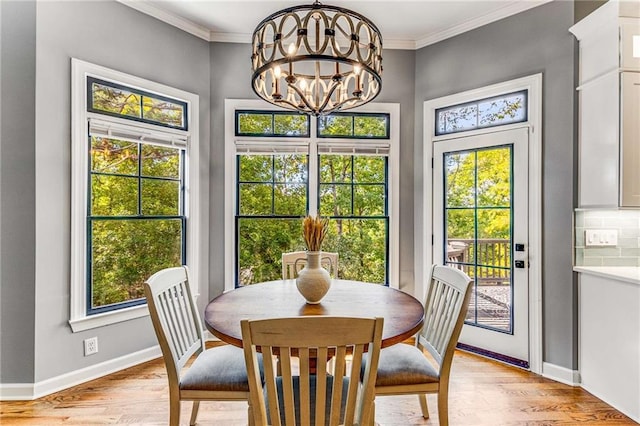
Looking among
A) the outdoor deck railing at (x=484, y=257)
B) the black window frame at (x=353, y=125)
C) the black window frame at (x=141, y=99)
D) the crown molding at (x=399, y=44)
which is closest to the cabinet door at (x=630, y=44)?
the outdoor deck railing at (x=484, y=257)

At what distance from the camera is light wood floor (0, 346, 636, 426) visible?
6.79ft

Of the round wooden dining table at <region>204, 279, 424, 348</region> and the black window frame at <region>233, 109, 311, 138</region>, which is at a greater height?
the black window frame at <region>233, 109, 311, 138</region>

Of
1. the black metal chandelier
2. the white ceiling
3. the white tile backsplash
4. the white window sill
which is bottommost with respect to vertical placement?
the white window sill

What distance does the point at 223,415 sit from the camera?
2125mm

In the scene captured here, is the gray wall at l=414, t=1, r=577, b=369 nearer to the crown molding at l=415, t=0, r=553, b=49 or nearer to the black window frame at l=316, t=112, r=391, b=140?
the crown molding at l=415, t=0, r=553, b=49

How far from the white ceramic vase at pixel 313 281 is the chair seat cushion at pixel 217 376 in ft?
1.55

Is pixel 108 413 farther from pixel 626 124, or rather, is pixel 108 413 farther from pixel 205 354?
pixel 626 124

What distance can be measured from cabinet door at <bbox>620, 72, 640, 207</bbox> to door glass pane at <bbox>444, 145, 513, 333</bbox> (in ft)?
2.43

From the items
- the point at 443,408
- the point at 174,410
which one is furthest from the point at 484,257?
the point at 174,410

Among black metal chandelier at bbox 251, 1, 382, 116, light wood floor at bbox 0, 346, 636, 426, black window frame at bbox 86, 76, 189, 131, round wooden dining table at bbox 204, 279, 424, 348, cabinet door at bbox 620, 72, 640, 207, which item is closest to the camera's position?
round wooden dining table at bbox 204, 279, 424, 348

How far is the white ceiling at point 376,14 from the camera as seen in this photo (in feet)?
9.27

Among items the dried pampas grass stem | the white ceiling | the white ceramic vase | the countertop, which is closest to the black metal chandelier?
the dried pampas grass stem

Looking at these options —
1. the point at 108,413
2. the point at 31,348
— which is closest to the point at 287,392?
the point at 108,413

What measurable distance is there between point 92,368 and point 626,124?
4.13 meters
